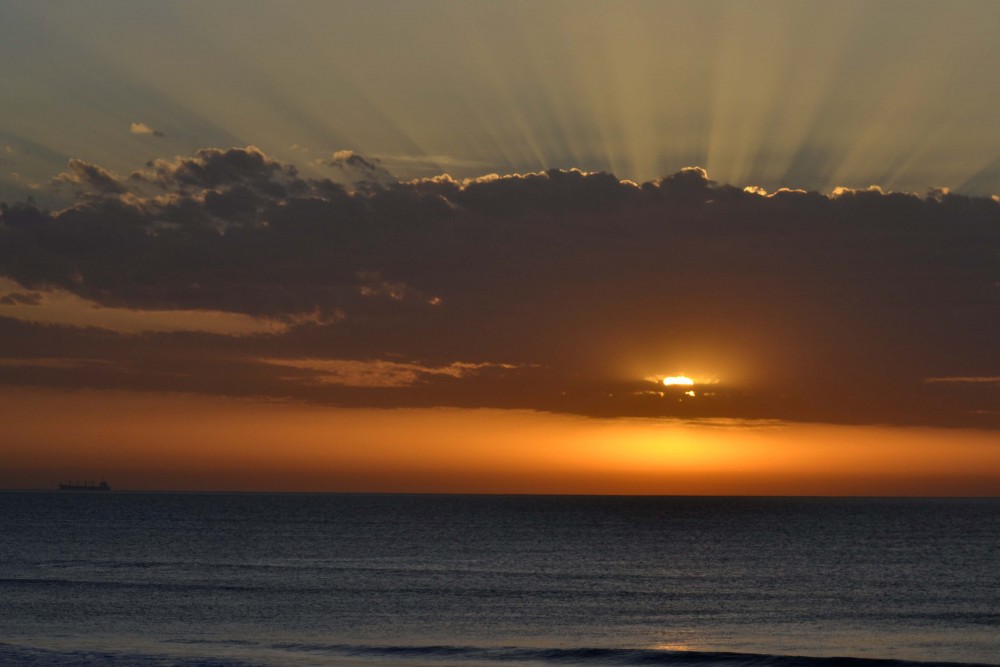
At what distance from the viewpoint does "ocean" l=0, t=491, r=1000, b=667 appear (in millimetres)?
51594

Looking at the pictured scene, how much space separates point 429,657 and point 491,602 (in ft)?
62.3

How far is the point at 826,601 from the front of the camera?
72.1 meters

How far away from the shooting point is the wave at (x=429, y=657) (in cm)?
Answer: 4753

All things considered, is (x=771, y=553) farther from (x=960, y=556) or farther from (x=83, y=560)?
(x=83, y=560)

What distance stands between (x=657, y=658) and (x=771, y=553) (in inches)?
2738

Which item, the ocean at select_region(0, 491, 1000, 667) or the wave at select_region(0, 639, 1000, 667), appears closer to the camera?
the wave at select_region(0, 639, 1000, 667)

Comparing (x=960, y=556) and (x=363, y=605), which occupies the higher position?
(x=960, y=556)

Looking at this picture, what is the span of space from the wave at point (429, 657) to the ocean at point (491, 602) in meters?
0.16

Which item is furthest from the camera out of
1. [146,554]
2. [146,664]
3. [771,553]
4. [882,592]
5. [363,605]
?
[771,553]

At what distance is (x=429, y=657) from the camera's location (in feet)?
166

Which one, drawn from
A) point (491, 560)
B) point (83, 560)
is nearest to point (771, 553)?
point (491, 560)

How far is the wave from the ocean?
6.4 inches

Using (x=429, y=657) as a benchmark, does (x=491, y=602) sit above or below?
above

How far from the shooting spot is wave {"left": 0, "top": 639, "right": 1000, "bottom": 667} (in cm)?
4753
